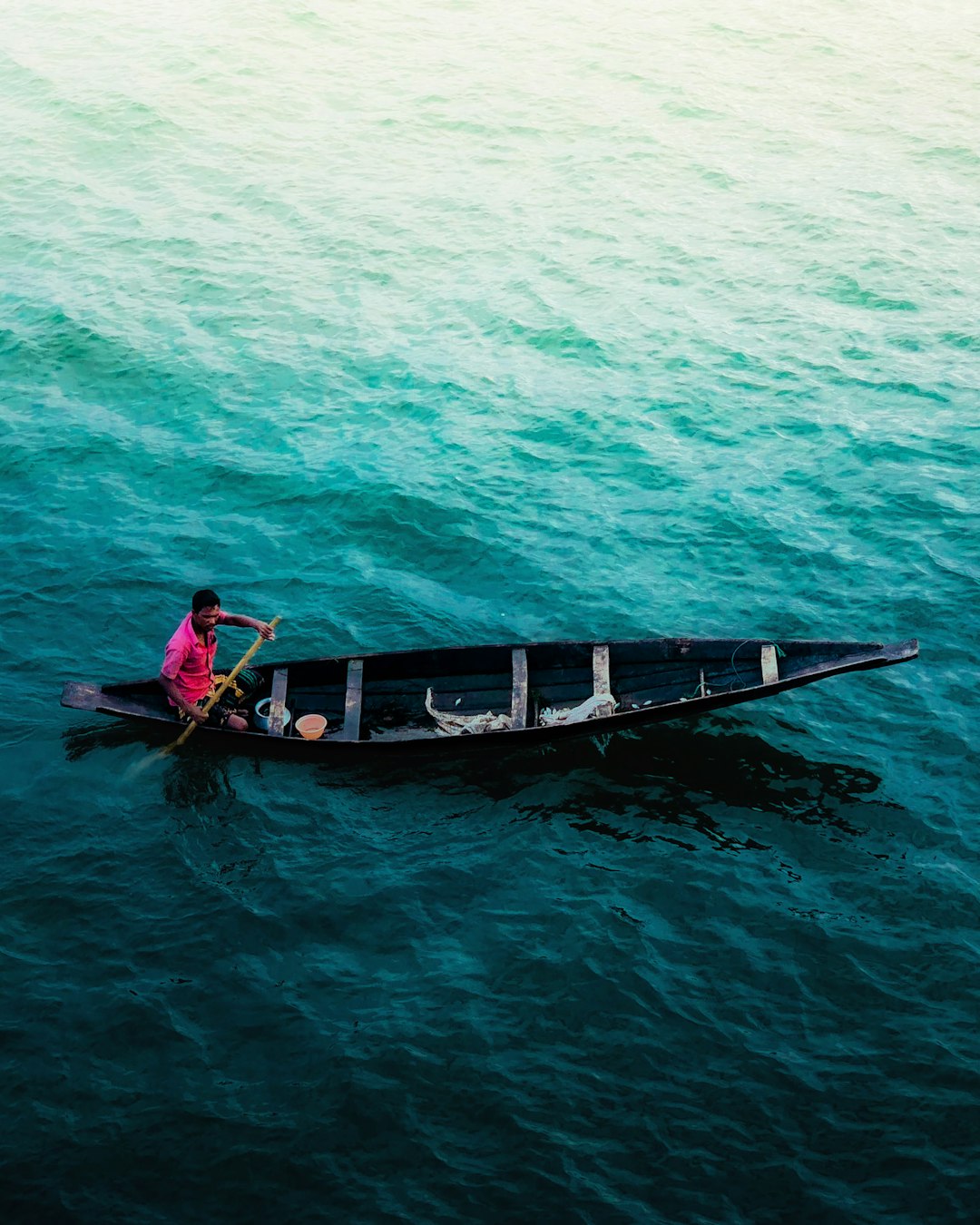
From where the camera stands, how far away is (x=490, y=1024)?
34.0 feet

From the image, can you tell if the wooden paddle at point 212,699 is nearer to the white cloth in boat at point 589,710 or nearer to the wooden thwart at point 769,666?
the white cloth in boat at point 589,710

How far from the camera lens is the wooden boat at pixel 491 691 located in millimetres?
12680

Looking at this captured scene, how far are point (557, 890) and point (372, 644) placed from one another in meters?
4.57

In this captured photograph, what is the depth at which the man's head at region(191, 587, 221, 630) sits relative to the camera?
1228cm

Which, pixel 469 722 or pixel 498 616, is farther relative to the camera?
pixel 498 616

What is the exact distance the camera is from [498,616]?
50.5 ft

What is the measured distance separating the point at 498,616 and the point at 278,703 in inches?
127

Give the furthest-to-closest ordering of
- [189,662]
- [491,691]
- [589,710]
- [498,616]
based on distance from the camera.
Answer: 1. [498,616]
2. [491,691]
3. [589,710]
4. [189,662]

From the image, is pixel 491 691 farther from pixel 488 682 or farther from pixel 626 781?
pixel 626 781

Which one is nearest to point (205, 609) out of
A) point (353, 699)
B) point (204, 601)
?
point (204, 601)

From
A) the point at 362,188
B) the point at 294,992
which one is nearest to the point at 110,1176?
the point at 294,992

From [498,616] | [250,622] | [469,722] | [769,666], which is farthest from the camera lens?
[498,616]

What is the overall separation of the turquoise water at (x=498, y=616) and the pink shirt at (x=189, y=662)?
0.84 meters

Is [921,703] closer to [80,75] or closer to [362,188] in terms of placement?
[362,188]
